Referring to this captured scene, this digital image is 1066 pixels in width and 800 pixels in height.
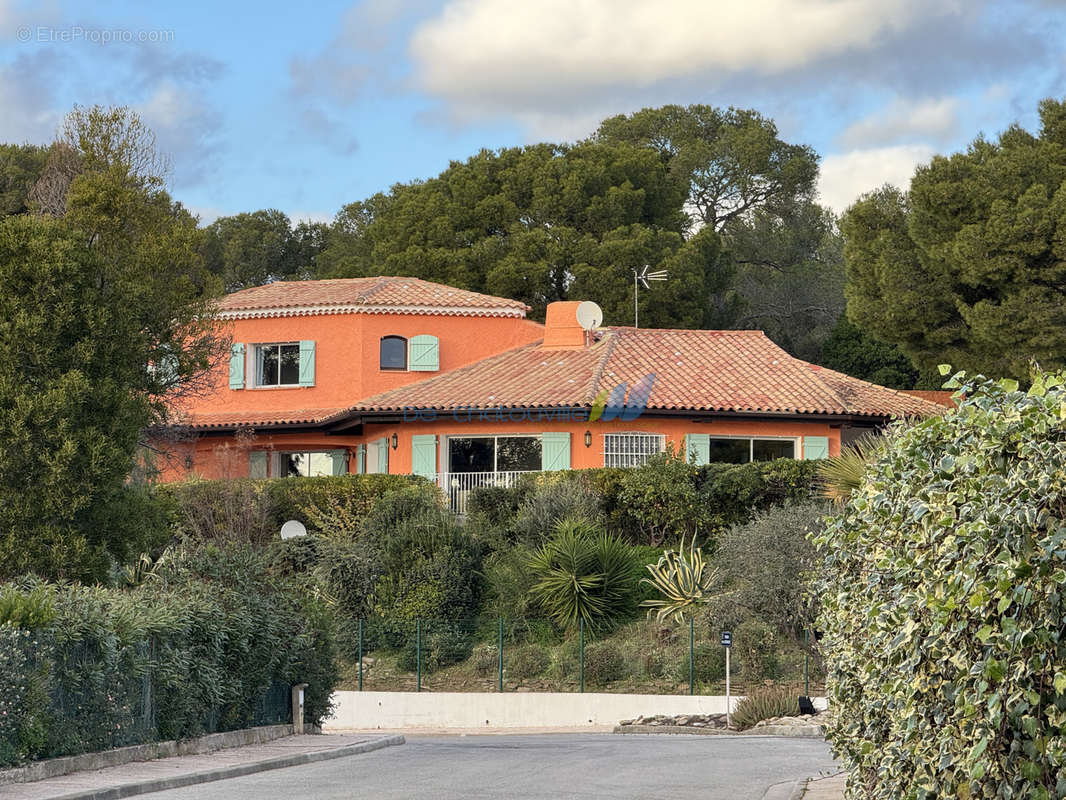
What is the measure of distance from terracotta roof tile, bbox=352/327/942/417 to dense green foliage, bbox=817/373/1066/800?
25.6m

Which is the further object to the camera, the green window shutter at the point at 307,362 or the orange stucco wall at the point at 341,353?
the green window shutter at the point at 307,362

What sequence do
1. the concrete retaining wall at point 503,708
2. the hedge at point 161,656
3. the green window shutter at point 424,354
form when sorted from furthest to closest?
the green window shutter at point 424,354, the concrete retaining wall at point 503,708, the hedge at point 161,656

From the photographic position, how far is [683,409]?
33.9 metres

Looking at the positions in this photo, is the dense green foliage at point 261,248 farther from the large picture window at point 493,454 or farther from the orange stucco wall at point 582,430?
the large picture window at point 493,454

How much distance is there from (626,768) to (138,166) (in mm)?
11412

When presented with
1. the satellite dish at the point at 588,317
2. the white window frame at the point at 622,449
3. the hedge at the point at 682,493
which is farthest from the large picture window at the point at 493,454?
the satellite dish at the point at 588,317

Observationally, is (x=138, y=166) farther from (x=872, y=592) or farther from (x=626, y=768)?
(x=872, y=592)

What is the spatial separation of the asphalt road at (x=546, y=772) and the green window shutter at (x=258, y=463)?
20.2 meters

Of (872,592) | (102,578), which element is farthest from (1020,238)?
(872,592)

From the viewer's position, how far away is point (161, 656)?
1598cm

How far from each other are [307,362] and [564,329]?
25.4ft

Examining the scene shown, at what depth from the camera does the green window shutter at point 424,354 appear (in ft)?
134

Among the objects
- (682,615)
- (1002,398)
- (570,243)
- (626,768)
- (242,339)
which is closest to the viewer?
(1002,398)

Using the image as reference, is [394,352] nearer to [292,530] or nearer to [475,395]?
[475,395]
